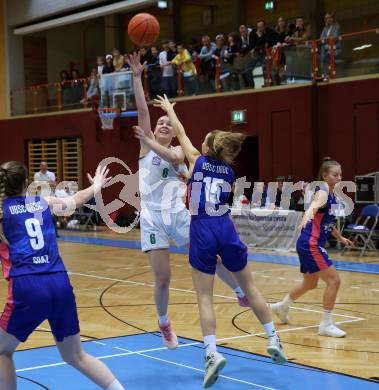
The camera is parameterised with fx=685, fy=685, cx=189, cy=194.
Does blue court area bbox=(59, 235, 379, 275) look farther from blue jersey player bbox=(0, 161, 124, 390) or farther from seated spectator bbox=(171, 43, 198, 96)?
blue jersey player bbox=(0, 161, 124, 390)

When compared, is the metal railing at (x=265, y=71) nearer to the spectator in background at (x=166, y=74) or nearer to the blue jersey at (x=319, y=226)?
the spectator in background at (x=166, y=74)

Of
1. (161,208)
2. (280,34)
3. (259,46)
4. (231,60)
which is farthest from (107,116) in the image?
(161,208)

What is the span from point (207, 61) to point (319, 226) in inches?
433

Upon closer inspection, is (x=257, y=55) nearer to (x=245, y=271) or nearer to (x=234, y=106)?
(x=234, y=106)

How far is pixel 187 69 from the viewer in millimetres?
17734

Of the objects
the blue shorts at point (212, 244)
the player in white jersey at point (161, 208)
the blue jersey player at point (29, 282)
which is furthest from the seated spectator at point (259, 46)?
the blue jersey player at point (29, 282)

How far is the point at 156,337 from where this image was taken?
663 centimetres

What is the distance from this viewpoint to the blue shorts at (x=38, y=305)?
3779 mm

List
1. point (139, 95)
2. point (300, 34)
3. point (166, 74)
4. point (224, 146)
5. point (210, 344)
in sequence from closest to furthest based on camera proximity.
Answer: point (210, 344) → point (224, 146) → point (139, 95) → point (300, 34) → point (166, 74)

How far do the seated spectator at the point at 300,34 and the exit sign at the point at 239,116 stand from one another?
2235 mm

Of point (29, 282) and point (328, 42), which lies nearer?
point (29, 282)

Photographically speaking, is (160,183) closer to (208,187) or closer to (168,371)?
(208,187)

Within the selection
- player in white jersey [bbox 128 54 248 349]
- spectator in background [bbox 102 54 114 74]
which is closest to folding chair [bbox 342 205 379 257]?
player in white jersey [bbox 128 54 248 349]

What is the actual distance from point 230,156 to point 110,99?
1500 centimetres
